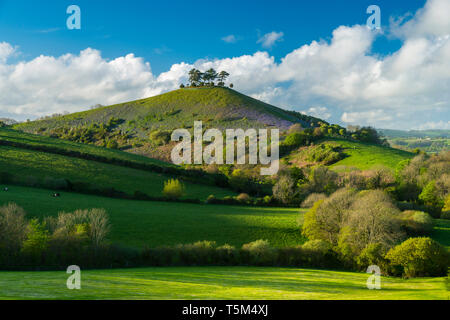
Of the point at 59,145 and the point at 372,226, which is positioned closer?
the point at 372,226

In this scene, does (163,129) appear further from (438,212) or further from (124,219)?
(438,212)

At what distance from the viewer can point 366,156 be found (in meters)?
96.4

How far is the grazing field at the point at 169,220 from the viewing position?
138 ft

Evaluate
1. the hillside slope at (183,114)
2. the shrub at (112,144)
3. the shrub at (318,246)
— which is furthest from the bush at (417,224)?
the shrub at (112,144)

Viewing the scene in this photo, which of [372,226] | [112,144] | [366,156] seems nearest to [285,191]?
[372,226]

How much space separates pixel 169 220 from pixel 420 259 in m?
30.7

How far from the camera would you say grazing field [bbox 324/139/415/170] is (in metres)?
90.1

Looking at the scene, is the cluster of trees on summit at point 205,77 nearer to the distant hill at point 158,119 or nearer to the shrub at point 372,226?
the distant hill at point 158,119

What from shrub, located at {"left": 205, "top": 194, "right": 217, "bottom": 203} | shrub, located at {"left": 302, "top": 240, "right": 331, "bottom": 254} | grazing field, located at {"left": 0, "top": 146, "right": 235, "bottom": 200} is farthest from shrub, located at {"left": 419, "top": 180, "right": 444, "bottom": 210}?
shrub, located at {"left": 205, "top": 194, "right": 217, "bottom": 203}

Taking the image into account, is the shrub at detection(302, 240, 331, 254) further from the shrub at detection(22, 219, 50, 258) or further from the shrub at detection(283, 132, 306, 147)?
the shrub at detection(283, 132, 306, 147)

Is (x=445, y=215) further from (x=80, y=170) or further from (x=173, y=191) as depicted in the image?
(x=80, y=170)

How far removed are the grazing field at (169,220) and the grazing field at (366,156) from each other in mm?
44512

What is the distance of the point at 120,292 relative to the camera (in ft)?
53.9
